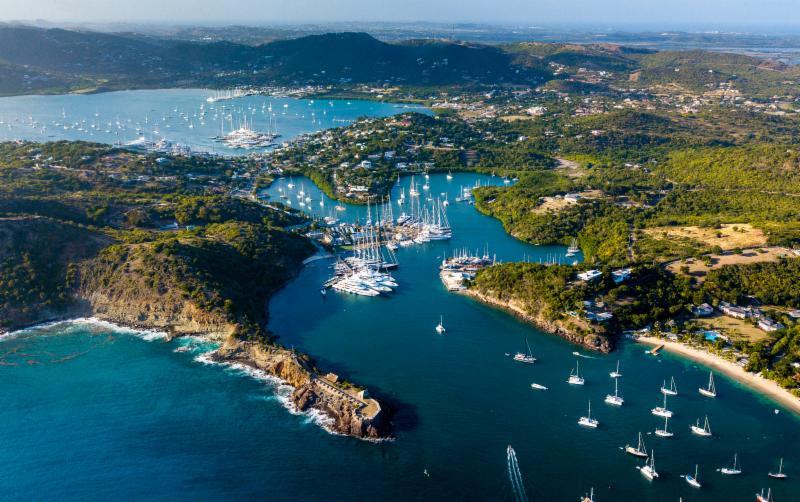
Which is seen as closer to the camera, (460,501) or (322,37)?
(460,501)

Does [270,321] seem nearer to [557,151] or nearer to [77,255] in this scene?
[77,255]

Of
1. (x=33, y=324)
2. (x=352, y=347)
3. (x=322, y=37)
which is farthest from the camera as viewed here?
(x=322, y=37)

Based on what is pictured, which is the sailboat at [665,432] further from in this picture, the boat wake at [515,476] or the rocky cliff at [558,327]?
the boat wake at [515,476]

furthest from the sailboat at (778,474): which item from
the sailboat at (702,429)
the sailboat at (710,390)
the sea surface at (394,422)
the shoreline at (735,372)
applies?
the sailboat at (710,390)

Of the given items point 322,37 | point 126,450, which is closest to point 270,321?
point 126,450

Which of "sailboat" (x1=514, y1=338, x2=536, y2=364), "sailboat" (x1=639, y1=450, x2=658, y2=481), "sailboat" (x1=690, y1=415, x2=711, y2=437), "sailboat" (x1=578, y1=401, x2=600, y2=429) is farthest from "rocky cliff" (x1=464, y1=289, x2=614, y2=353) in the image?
"sailboat" (x1=639, y1=450, x2=658, y2=481)

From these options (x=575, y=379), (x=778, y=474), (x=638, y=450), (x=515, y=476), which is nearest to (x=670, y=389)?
(x=575, y=379)
